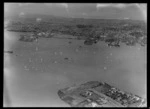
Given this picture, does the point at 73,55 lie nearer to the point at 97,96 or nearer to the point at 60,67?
the point at 60,67

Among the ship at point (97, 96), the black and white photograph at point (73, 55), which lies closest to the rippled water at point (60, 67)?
the black and white photograph at point (73, 55)

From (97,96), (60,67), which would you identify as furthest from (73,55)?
(97,96)

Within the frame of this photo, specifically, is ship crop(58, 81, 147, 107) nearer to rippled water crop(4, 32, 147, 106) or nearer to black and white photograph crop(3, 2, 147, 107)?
black and white photograph crop(3, 2, 147, 107)

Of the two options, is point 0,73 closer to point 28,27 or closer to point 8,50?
point 8,50

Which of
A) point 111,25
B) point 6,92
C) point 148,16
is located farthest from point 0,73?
point 148,16

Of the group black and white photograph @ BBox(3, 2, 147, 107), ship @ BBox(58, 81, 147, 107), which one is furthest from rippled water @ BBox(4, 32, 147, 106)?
ship @ BBox(58, 81, 147, 107)

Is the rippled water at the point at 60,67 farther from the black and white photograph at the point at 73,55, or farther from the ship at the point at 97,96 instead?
the ship at the point at 97,96
